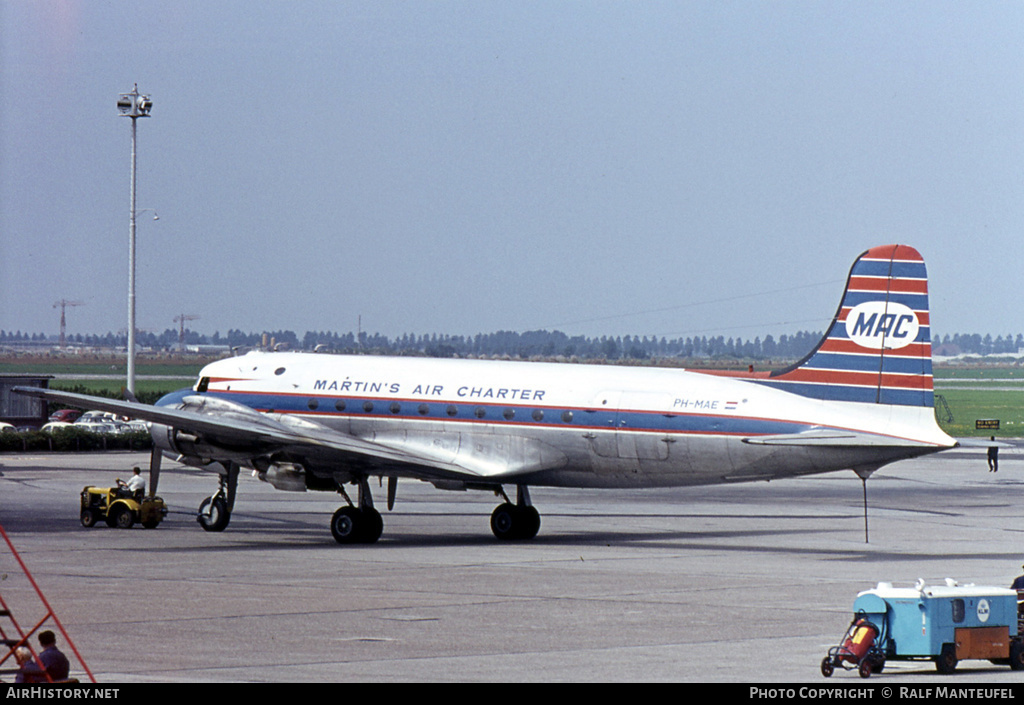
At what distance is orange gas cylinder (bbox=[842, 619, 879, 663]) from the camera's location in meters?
14.9

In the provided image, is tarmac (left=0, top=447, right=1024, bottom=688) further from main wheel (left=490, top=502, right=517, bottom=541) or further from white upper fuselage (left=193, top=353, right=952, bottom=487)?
white upper fuselage (left=193, top=353, right=952, bottom=487)

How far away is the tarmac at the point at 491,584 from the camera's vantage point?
1588 cm

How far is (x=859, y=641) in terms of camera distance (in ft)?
49.4

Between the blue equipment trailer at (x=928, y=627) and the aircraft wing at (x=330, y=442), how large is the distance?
15.1 metres

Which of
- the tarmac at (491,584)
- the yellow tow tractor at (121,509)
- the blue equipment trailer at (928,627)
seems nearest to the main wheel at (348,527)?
the tarmac at (491,584)

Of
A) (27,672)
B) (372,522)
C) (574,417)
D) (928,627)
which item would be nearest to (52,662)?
(27,672)

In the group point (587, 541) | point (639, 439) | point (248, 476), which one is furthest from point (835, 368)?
point (248, 476)

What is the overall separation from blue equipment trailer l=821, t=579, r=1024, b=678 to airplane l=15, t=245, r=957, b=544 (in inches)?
446

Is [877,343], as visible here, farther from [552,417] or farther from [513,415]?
[513,415]

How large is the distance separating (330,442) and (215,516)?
4280 mm

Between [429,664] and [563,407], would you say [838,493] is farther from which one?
[429,664]

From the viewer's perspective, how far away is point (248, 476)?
5197 cm

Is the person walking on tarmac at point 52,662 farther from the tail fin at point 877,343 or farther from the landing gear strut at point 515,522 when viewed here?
the landing gear strut at point 515,522
